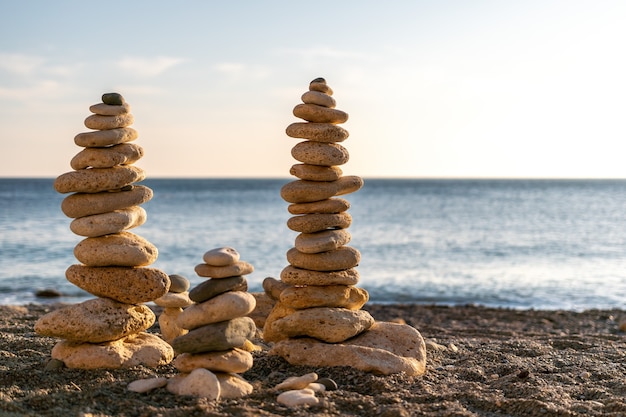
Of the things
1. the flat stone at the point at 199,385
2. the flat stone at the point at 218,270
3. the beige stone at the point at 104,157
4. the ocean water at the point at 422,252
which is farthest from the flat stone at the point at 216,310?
the ocean water at the point at 422,252

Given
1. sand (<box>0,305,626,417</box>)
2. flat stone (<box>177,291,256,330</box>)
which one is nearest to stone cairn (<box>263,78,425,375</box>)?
sand (<box>0,305,626,417</box>)

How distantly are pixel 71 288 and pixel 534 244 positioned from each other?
61.2 ft

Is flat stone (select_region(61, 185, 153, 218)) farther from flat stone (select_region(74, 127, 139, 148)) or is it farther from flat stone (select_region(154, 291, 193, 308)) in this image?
flat stone (select_region(154, 291, 193, 308))

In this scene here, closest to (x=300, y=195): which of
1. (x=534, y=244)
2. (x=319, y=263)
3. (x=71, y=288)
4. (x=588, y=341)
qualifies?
(x=319, y=263)

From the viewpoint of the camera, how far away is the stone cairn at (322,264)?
7.82 meters

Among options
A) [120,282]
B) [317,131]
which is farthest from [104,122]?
[317,131]

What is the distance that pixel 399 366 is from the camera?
740 centimetres

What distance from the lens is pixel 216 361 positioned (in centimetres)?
660

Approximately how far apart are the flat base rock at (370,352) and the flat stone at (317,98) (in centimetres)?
259

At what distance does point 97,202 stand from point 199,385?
2231 millimetres

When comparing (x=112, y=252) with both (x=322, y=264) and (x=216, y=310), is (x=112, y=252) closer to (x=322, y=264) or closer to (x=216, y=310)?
(x=216, y=310)

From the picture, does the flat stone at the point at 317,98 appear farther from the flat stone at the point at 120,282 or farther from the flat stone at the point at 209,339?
the flat stone at the point at 209,339

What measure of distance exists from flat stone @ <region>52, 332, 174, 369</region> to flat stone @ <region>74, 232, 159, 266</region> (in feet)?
2.71

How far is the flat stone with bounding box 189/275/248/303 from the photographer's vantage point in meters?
6.59
